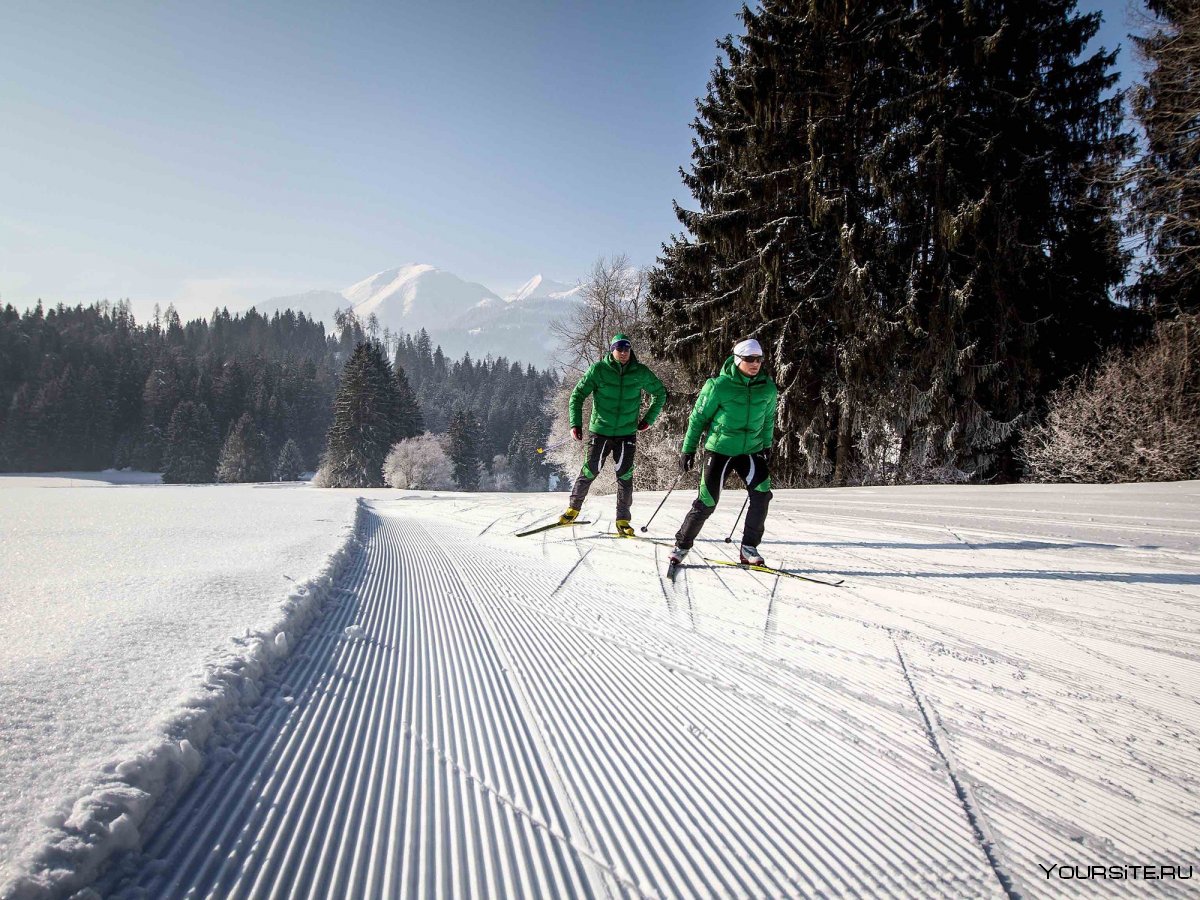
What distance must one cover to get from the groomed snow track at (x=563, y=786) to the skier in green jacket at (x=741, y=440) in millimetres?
1744

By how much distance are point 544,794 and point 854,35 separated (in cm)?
1755

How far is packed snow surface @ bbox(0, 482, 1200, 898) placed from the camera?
1.35 metres

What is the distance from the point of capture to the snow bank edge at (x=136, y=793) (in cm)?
109

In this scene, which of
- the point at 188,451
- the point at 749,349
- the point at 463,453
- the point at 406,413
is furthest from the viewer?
the point at 463,453

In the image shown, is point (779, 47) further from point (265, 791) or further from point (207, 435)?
point (207, 435)

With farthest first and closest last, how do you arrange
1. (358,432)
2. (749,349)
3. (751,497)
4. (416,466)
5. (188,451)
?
(188,451) → (416,466) → (358,432) → (751,497) → (749,349)

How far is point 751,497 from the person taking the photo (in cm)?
459

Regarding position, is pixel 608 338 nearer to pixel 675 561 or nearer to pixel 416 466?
pixel 675 561

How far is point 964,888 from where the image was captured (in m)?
1.33

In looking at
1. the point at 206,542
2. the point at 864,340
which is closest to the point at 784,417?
the point at 864,340

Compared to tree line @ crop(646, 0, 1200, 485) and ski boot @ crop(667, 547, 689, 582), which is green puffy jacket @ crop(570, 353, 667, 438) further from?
tree line @ crop(646, 0, 1200, 485)

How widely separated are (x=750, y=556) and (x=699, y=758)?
288cm

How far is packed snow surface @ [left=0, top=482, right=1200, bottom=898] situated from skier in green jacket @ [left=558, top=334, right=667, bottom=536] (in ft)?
7.80

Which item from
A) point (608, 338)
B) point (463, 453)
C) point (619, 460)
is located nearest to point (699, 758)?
point (619, 460)
